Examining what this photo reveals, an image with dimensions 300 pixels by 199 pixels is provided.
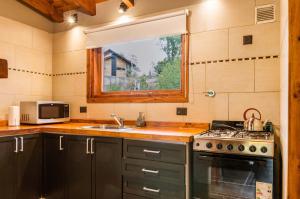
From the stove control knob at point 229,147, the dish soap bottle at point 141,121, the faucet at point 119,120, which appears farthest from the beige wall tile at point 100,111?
the stove control knob at point 229,147

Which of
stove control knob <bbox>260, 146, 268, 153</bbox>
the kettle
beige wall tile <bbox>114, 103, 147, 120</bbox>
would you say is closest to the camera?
stove control knob <bbox>260, 146, 268, 153</bbox>

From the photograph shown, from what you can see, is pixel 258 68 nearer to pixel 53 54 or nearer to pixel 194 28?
pixel 194 28

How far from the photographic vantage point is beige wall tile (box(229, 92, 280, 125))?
220 cm

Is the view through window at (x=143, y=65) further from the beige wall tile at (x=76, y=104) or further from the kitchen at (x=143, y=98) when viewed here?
the beige wall tile at (x=76, y=104)

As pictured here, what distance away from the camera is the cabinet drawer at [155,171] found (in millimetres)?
1926

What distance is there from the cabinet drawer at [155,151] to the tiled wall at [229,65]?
0.68 meters

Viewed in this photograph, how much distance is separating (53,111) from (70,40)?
1.09m

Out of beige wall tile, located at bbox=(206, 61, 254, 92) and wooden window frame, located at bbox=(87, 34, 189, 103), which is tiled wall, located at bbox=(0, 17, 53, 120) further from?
beige wall tile, located at bbox=(206, 61, 254, 92)

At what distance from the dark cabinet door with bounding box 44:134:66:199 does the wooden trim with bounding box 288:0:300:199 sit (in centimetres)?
223

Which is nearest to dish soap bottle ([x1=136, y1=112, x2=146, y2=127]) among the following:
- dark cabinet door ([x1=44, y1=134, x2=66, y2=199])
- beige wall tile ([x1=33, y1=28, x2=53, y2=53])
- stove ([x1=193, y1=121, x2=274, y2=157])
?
dark cabinet door ([x1=44, y1=134, x2=66, y2=199])

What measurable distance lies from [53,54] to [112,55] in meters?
1.03

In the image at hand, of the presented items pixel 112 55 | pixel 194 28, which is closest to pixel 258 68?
pixel 194 28

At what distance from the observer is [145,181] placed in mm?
2082

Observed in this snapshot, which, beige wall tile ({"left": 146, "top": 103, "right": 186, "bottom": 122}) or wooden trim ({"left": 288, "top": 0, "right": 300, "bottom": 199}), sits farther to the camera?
beige wall tile ({"left": 146, "top": 103, "right": 186, "bottom": 122})
